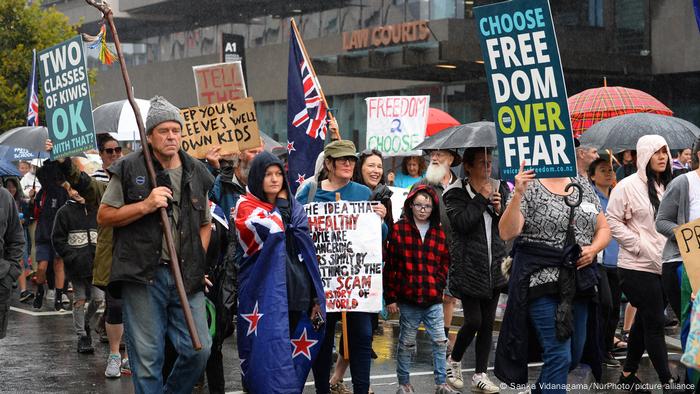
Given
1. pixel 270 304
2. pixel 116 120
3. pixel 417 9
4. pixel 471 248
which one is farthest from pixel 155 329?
pixel 417 9

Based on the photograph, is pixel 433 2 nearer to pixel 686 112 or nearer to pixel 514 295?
pixel 686 112

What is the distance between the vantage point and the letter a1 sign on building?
724 cm

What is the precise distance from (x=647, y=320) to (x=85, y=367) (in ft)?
16.3

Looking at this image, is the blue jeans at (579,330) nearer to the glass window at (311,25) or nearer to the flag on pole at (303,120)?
the flag on pole at (303,120)

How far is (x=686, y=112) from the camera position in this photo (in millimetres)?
29281

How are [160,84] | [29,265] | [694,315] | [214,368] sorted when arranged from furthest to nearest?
[160,84], [29,265], [214,368], [694,315]

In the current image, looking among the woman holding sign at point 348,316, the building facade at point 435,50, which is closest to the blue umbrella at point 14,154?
the building facade at point 435,50

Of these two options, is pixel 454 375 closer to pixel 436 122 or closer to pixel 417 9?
pixel 436 122

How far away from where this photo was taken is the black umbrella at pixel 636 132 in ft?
39.1

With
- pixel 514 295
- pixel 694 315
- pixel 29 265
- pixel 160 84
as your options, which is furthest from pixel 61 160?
pixel 160 84

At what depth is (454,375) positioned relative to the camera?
31.3 ft

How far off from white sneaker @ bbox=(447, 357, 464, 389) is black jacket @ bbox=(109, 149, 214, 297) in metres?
3.07

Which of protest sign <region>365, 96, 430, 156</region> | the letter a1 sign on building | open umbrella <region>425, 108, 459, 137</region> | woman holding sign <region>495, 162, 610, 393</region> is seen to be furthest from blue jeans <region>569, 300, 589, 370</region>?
open umbrella <region>425, 108, 459, 137</region>

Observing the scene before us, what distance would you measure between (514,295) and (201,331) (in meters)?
1.99
